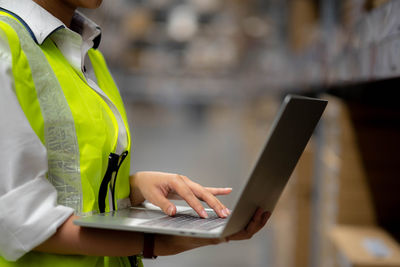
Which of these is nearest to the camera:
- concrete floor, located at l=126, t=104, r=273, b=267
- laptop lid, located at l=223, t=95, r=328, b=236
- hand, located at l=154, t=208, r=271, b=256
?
laptop lid, located at l=223, t=95, r=328, b=236

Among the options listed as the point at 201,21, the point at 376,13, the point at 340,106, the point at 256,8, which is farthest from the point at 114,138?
the point at 201,21

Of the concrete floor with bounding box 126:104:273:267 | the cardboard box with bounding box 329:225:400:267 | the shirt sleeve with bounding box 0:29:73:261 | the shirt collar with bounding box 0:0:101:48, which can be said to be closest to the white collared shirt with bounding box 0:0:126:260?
the shirt sleeve with bounding box 0:29:73:261

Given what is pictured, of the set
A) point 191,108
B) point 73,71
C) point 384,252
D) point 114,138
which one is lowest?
point 191,108

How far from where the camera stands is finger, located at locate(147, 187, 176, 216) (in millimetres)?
1023

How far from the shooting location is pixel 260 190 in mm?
913

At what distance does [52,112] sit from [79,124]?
5 centimetres

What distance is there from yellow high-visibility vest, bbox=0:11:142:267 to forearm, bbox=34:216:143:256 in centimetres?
6

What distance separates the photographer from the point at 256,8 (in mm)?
9047

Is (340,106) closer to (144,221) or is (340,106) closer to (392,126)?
(392,126)

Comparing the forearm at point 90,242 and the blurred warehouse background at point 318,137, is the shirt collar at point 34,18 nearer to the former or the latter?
the forearm at point 90,242

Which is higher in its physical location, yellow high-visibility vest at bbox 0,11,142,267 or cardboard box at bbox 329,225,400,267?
yellow high-visibility vest at bbox 0,11,142,267

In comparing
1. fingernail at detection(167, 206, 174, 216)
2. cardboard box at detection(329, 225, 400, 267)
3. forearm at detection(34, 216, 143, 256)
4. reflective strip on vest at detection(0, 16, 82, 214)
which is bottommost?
cardboard box at detection(329, 225, 400, 267)

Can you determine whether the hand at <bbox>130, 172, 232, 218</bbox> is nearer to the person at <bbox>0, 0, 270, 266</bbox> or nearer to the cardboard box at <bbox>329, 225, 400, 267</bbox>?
the person at <bbox>0, 0, 270, 266</bbox>

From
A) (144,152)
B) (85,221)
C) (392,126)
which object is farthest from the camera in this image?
(144,152)
